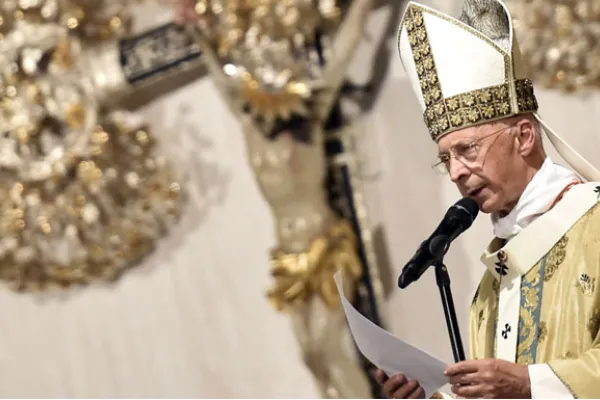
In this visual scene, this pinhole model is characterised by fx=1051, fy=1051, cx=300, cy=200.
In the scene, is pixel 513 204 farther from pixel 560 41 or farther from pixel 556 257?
pixel 560 41

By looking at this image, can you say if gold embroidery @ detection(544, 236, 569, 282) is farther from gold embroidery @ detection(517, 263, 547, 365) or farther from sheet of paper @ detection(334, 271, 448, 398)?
sheet of paper @ detection(334, 271, 448, 398)

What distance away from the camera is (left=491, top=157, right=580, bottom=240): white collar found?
1.72 meters

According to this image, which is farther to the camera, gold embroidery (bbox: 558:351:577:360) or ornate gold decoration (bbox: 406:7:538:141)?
ornate gold decoration (bbox: 406:7:538:141)

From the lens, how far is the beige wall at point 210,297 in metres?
3.23

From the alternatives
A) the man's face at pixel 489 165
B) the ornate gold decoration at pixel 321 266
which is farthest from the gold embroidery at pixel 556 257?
the ornate gold decoration at pixel 321 266

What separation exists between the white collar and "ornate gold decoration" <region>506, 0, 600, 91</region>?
4.19 feet

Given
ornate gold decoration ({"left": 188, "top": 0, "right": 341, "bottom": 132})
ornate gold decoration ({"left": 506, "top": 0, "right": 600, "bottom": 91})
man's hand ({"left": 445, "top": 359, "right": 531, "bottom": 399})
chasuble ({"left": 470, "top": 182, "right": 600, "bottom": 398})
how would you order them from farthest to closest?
ornate gold decoration ({"left": 188, "top": 0, "right": 341, "bottom": 132}) → ornate gold decoration ({"left": 506, "top": 0, "right": 600, "bottom": 91}) → chasuble ({"left": 470, "top": 182, "right": 600, "bottom": 398}) → man's hand ({"left": 445, "top": 359, "right": 531, "bottom": 399})

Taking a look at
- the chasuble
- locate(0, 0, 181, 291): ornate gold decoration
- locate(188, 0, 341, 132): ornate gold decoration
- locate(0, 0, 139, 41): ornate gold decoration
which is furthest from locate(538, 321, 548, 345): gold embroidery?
locate(0, 0, 139, 41): ornate gold decoration

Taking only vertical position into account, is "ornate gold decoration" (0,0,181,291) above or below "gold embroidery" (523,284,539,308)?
above

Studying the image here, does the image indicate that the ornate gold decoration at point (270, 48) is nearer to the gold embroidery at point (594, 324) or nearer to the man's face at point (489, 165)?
the man's face at point (489, 165)

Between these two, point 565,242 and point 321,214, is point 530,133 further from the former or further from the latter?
point 321,214

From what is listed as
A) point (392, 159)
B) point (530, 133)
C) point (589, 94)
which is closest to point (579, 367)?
point (530, 133)

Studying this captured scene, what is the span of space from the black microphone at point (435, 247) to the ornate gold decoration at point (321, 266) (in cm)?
158

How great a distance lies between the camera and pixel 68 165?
A: 3568 mm
